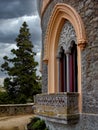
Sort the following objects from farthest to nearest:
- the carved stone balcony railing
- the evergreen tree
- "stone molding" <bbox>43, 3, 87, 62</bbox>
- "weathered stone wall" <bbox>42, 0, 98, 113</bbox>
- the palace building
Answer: the evergreen tree
"stone molding" <bbox>43, 3, 87, 62</bbox>
the carved stone balcony railing
the palace building
"weathered stone wall" <bbox>42, 0, 98, 113</bbox>

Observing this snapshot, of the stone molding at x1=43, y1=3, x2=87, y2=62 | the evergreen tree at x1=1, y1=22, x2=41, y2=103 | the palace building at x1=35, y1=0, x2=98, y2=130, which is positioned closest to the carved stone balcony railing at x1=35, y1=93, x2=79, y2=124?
the palace building at x1=35, y1=0, x2=98, y2=130

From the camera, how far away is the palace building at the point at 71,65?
891 centimetres

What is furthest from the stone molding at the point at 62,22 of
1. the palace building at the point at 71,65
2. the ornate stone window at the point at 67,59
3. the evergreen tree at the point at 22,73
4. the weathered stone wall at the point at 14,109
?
the evergreen tree at the point at 22,73

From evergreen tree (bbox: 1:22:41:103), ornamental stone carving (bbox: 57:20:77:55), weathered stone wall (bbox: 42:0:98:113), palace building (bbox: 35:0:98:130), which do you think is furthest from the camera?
evergreen tree (bbox: 1:22:41:103)

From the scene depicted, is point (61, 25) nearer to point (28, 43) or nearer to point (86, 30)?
point (86, 30)

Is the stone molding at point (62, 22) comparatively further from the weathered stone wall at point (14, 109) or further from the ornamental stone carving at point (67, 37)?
the weathered stone wall at point (14, 109)

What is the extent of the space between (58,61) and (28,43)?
13.4m

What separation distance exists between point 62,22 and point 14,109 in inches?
352

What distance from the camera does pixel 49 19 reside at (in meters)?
11.9

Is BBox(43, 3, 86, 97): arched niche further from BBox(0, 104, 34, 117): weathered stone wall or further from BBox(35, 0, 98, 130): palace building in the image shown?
BBox(0, 104, 34, 117): weathered stone wall

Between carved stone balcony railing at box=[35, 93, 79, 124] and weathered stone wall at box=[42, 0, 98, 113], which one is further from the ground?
weathered stone wall at box=[42, 0, 98, 113]

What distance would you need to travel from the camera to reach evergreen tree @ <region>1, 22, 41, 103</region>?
24219 millimetres

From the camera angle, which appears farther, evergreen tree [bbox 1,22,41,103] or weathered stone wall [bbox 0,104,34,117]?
evergreen tree [bbox 1,22,41,103]

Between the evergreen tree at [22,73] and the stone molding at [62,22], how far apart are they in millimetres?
12275
